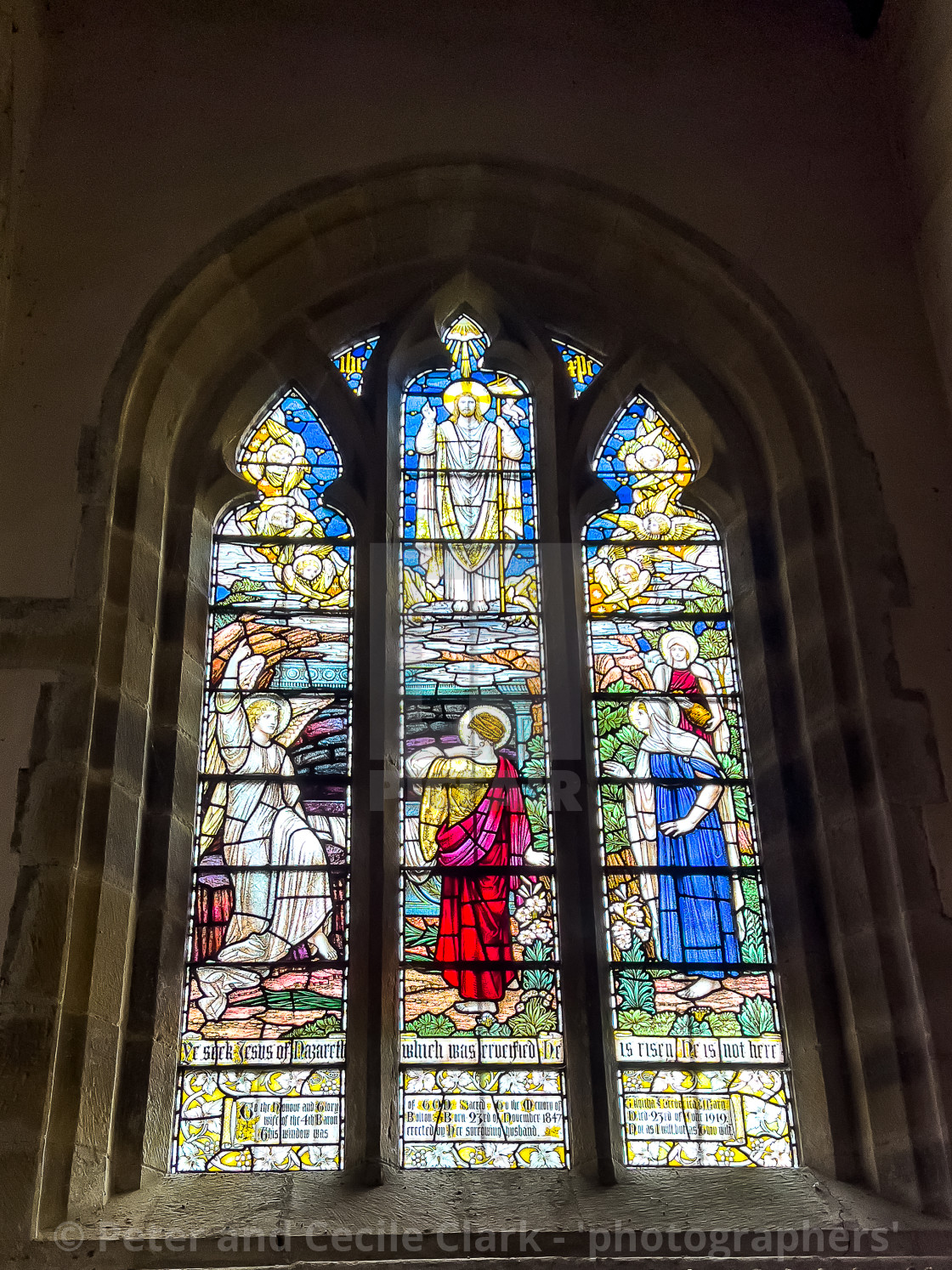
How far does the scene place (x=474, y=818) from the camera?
4.56 metres

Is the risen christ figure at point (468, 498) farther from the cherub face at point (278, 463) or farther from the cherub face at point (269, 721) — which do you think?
the cherub face at point (269, 721)

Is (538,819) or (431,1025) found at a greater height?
(538,819)

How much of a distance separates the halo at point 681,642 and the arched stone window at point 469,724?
0.04 metres

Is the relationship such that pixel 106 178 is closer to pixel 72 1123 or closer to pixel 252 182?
pixel 252 182

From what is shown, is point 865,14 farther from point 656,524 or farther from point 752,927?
point 752,927

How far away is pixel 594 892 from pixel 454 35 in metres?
3.66

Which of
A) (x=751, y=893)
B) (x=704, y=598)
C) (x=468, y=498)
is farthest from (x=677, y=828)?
(x=468, y=498)

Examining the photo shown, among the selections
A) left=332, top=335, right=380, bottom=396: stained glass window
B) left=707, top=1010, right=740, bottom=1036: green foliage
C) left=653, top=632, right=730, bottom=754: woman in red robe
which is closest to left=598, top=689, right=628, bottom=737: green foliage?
left=653, top=632, right=730, bottom=754: woman in red robe

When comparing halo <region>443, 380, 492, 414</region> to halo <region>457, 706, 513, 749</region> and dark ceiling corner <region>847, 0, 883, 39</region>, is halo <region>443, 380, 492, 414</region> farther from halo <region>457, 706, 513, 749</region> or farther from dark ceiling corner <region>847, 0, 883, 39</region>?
dark ceiling corner <region>847, 0, 883, 39</region>

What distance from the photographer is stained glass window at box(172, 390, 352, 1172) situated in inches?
161

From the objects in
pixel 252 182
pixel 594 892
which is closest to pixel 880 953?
pixel 594 892

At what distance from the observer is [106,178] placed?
17.2 ft

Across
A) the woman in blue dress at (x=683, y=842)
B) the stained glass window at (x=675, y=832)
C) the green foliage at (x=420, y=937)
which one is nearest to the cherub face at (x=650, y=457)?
the stained glass window at (x=675, y=832)

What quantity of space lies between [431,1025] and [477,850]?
0.60 meters
